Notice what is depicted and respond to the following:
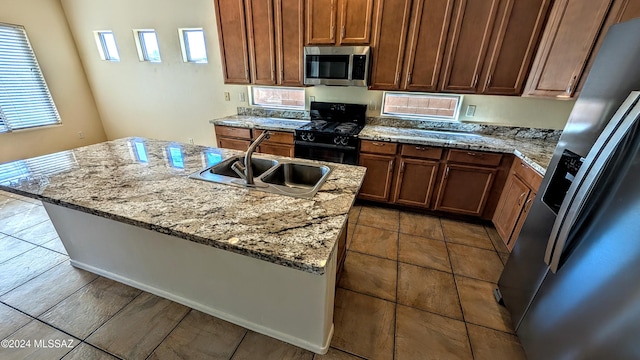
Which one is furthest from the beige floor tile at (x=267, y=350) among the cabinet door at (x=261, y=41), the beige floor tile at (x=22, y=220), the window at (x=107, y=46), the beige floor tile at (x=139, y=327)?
the window at (x=107, y=46)

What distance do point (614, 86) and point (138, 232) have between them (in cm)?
256

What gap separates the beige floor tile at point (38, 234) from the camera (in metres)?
2.29

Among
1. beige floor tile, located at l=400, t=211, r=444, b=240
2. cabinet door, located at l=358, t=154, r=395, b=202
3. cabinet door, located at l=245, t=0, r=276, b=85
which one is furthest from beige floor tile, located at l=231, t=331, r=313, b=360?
cabinet door, located at l=245, t=0, r=276, b=85

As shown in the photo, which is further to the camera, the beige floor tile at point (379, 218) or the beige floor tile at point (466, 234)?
the beige floor tile at point (379, 218)

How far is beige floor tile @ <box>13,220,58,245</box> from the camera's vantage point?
2.29 m

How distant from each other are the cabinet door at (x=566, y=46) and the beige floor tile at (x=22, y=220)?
5.10m

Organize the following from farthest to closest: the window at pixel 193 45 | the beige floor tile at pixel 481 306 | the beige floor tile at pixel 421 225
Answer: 1. the window at pixel 193 45
2. the beige floor tile at pixel 421 225
3. the beige floor tile at pixel 481 306

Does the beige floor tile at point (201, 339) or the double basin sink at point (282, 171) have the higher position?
the double basin sink at point (282, 171)

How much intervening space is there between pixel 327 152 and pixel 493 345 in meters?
2.11

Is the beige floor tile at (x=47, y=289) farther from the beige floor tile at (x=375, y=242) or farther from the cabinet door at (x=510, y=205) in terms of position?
the cabinet door at (x=510, y=205)

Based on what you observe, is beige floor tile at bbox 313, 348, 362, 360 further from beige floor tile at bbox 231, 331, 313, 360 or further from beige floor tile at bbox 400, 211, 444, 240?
beige floor tile at bbox 400, 211, 444, 240

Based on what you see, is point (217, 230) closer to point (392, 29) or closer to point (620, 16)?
point (392, 29)

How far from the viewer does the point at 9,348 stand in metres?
1.40

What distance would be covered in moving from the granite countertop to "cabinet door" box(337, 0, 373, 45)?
1666 mm
